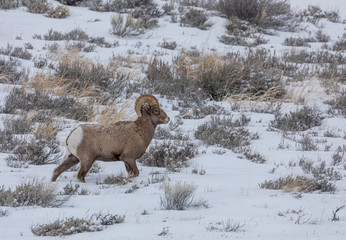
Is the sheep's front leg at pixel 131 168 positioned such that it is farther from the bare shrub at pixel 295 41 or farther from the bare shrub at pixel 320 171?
the bare shrub at pixel 295 41

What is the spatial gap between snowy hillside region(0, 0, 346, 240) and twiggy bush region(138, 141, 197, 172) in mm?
22

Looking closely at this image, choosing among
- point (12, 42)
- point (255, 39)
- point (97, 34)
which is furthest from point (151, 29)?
A: point (12, 42)

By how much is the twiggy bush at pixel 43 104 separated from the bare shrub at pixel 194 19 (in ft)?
28.7

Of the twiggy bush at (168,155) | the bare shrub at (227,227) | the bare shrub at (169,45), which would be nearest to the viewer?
the bare shrub at (227,227)

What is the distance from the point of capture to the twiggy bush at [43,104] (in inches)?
362

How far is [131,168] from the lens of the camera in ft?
20.5

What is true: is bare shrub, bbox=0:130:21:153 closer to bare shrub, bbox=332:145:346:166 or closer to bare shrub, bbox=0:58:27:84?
bare shrub, bbox=0:58:27:84

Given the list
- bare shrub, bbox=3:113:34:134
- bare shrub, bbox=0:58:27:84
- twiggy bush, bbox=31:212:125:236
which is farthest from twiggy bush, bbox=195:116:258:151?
bare shrub, bbox=0:58:27:84

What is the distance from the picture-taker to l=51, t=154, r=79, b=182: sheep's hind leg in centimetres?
609

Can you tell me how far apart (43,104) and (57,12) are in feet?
27.1

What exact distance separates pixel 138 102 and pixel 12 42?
884 centimetres

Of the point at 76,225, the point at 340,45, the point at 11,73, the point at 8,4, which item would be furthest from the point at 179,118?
the point at 8,4

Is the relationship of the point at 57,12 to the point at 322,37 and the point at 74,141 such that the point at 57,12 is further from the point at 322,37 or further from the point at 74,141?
the point at 74,141

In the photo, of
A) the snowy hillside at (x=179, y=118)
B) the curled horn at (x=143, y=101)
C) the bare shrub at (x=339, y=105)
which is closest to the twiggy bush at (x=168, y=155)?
the snowy hillside at (x=179, y=118)
